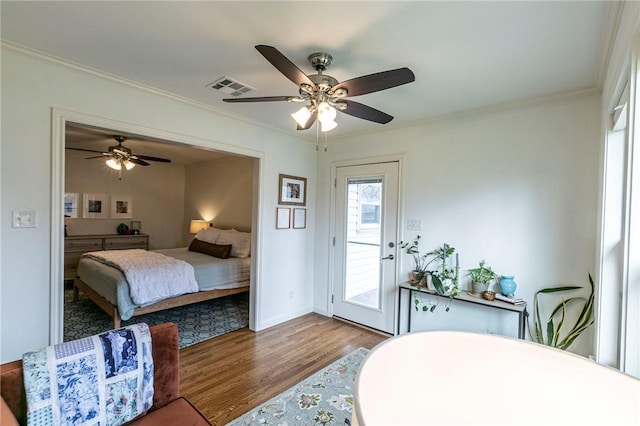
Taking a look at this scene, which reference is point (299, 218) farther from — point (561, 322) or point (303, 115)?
point (561, 322)

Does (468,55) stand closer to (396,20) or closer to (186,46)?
(396,20)

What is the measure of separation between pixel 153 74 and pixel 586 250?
3649 millimetres

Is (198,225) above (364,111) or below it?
below

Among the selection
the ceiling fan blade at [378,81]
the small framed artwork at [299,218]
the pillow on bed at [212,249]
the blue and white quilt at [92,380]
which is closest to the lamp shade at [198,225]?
the pillow on bed at [212,249]

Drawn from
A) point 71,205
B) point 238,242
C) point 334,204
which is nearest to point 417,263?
point 334,204

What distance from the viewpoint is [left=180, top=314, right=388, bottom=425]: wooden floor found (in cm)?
221

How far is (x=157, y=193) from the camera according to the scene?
6.42 m

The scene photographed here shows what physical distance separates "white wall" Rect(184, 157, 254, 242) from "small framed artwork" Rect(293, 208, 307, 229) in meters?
1.46

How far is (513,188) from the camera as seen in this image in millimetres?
2623

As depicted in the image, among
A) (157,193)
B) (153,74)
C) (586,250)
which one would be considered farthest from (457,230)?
(157,193)

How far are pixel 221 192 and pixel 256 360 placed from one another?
3820mm

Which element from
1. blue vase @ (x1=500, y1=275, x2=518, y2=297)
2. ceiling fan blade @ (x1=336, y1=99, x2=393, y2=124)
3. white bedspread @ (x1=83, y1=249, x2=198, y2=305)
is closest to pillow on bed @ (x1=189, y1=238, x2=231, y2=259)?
white bedspread @ (x1=83, y1=249, x2=198, y2=305)

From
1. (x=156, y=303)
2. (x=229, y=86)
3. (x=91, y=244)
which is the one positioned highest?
(x=229, y=86)

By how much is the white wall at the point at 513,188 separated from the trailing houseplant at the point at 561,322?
65 millimetres
